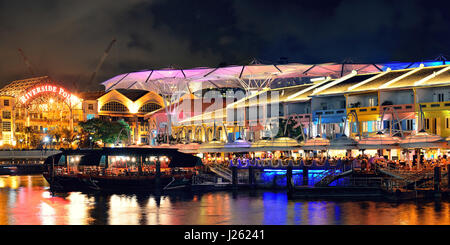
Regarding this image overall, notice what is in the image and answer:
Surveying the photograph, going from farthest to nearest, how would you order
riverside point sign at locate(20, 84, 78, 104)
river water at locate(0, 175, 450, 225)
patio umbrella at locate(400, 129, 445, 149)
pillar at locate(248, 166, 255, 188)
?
1. riverside point sign at locate(20, 84, 78, 104)
2. pillar at locate(248, 166, 255, 188)
3. patio umbrella at locate(400, 129, 445, 149)
4. river water at locate(0, 175, 450, 225)

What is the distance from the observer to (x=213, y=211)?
164ft

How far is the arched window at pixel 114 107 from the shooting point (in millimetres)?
169725

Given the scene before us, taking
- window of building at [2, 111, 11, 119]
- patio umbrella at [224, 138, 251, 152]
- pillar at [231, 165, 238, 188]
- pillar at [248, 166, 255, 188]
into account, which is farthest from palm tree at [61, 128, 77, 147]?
pillar at [231, 165, 238, 188]

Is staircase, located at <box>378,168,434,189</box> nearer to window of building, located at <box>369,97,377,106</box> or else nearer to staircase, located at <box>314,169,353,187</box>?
staircase, located at <box>314,169,353,187</box>

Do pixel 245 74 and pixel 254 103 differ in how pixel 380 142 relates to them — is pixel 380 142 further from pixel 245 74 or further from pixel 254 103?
pixel 245 74

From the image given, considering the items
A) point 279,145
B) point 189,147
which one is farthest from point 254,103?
point 279,145

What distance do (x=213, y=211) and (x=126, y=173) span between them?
17429 millimetres

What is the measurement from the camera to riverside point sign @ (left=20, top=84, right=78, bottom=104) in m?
144

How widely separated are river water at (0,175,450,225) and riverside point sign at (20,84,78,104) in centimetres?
8756

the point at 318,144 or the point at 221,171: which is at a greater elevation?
the point at 318,144

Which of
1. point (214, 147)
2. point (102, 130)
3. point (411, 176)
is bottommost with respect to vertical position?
point (411, 176)

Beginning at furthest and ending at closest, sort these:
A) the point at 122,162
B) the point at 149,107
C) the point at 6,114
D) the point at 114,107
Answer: the point at 149,107, the point at 114,107, the point at 6,114, the point at 122,162

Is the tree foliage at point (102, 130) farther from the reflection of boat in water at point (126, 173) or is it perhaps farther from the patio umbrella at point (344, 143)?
the patio umbrella at point (344, 143)
